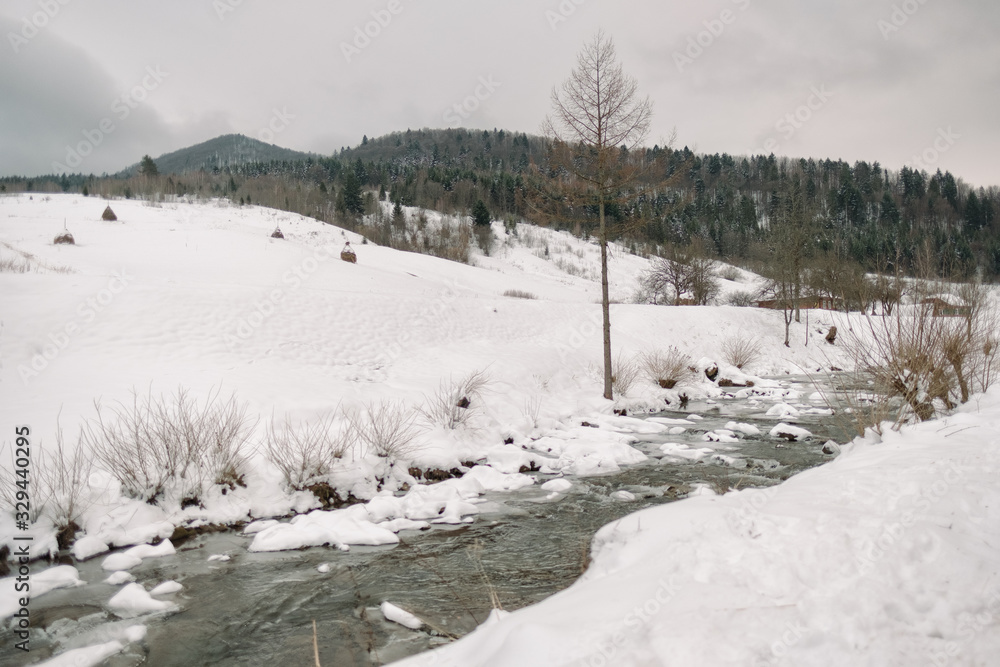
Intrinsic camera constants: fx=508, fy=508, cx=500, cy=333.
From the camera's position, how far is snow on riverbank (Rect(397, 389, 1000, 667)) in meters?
2.54

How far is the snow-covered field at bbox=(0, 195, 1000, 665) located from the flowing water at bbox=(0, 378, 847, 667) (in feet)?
0.92

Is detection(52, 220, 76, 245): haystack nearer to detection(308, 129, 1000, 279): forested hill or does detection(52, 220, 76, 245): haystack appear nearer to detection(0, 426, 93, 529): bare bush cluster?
detection(0, 426, 93, 529): bare bush cluster

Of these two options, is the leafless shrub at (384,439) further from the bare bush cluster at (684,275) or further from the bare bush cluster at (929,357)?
the bare bush cluster at (684,275)

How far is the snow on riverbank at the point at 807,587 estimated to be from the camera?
8.34 feet

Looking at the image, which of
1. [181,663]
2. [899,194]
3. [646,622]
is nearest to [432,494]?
[181,663]

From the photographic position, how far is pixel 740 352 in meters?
24.0

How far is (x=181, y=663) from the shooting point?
12.8 feet

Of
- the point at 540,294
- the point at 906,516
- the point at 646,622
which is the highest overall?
→ the point at 540,294

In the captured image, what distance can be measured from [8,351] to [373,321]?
9.24m

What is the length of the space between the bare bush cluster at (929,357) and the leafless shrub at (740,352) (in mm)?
16542

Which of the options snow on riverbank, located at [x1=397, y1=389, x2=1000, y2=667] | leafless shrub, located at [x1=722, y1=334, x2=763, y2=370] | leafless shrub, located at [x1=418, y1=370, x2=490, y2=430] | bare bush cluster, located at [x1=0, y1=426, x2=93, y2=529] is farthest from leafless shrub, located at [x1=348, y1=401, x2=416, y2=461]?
leafless shrub, located at [x1=722, y1=334, x2=763, y2=370]

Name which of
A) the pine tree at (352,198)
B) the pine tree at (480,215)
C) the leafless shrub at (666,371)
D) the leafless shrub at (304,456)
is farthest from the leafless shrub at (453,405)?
the pine tree at (352,198)

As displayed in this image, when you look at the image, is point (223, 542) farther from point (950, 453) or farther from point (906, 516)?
point (950, 453)

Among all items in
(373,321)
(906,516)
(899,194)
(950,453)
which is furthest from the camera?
(899,194)
